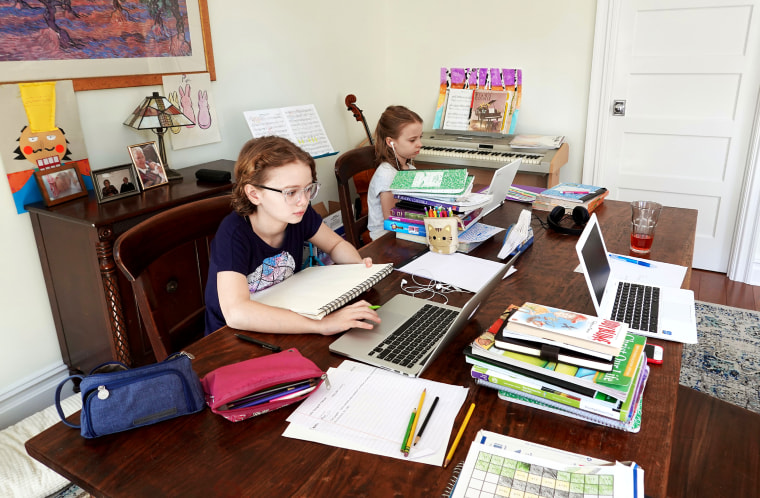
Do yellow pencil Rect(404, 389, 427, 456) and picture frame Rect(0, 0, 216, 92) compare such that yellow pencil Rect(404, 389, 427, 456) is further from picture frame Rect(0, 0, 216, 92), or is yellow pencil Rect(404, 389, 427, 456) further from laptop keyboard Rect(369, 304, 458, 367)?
picture frame Rect(0, 0, 216, 92)

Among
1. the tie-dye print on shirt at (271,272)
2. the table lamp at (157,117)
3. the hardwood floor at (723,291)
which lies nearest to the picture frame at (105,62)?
the table lamp at (157,117)

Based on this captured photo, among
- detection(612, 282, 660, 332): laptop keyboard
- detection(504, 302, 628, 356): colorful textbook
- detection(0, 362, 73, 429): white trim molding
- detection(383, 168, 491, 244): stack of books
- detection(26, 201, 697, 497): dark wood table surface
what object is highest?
detection(383, 168, 491, 244): stack of books

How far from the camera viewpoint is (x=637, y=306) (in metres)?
1.36

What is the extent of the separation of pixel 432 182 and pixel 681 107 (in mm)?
2275

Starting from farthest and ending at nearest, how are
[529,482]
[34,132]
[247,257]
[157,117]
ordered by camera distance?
1. [157,117]
2. [34,132]
3. [247,257]
4. [529,482]

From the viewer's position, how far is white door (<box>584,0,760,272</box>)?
3100mm

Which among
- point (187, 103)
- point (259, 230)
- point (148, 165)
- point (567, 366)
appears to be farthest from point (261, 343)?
point (187, 103)

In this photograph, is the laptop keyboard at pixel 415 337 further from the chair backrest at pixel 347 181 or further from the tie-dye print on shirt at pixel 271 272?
the chair backrest at pixel 347 181

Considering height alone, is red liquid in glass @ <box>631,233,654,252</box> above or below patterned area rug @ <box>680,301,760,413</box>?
above

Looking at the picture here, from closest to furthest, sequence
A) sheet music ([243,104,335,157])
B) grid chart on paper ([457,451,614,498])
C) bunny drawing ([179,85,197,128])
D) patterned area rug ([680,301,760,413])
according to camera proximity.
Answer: grid chart on paper ([457,451,614,498]) → patterned area rug ([680,301,760,413]) → bunny drawing ([179,85,197,128]) → sheet music ([243,104,335,157])

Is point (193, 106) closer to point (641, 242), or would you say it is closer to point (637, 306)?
point (641, 242)

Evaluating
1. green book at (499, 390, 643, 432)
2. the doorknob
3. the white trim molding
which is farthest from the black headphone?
the white trim molding

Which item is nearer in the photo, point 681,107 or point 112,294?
point 112,294

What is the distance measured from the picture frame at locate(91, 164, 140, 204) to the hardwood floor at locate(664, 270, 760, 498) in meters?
1.97
